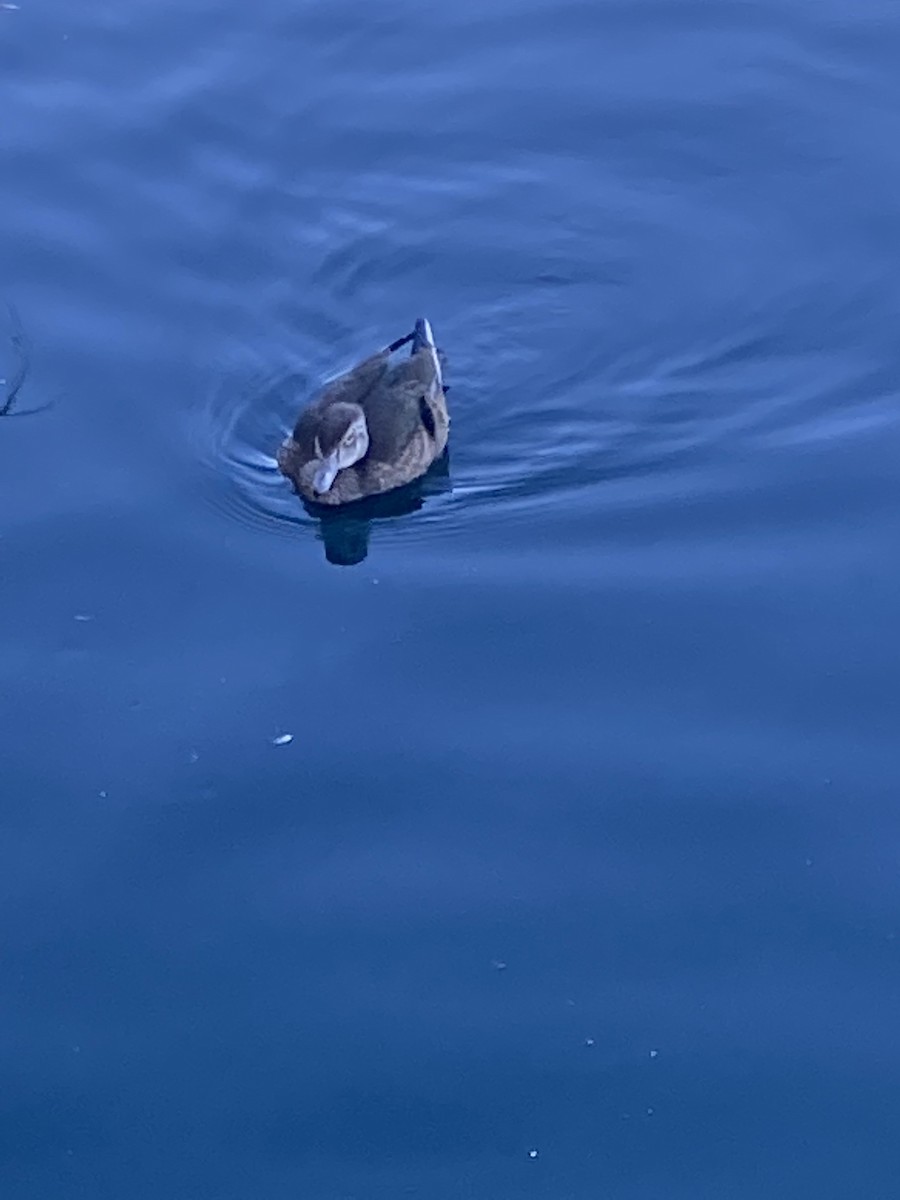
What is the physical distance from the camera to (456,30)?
41.9 ft

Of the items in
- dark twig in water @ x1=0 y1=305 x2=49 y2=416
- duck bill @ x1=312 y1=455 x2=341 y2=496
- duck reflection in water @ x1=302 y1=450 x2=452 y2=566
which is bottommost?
duck reflection in water @ x1=302 y1=450 x2=452 y2=566

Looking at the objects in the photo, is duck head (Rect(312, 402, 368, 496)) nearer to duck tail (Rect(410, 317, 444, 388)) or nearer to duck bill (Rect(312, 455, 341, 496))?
duck bill (Rect(312, 455, 341, 496))

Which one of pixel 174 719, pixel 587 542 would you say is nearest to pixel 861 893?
pixel 587 542

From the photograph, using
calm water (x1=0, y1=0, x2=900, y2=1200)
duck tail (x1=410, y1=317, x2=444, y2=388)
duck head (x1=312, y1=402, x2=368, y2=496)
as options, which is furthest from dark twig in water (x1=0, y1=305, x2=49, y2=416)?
duck tail (x1=410, y1=317, x2=444, y2=388)

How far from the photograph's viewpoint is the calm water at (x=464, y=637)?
6359 mm

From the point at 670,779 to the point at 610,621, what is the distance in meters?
1.01

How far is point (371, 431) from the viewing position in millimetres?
9250

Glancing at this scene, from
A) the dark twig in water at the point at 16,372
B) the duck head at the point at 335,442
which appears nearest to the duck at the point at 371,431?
the duck head at the point at 335,442

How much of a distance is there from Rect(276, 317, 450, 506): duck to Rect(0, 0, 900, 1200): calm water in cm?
20

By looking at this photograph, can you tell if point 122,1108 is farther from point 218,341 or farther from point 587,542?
point 218,341

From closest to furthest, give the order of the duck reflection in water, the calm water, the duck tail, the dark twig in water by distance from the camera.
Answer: the calm water
the duck reflection in water
the dark twig in water
the duck tail

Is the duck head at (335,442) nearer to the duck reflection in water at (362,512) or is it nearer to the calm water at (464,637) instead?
the duck reflection in water at (362,512)

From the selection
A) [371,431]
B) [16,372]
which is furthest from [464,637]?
[16,372]

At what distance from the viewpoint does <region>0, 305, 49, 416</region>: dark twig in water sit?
30.7ft
